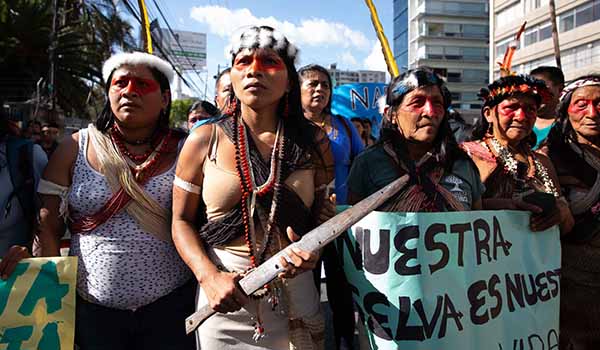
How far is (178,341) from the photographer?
2.20 metres

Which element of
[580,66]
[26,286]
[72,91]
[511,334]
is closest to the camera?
[26,286]

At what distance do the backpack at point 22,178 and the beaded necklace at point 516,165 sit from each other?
7.58ft

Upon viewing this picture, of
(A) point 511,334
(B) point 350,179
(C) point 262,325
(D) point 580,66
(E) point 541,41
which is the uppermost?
(E) point 541,41

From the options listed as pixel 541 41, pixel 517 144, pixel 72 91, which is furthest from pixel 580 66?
pixel 517 144

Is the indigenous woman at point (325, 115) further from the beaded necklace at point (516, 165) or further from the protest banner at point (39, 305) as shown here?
the protest banner at point (39, 305)

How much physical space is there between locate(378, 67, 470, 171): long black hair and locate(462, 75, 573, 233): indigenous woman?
0.31 m

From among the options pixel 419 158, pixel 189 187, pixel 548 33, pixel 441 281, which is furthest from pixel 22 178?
pixel 548 33

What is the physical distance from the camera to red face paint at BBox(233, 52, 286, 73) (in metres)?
1.92

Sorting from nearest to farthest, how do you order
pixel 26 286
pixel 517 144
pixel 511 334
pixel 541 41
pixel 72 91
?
pixel 26 286
pixel 511 334
pixel 517 144
pixel 72 91
pixel 541 41

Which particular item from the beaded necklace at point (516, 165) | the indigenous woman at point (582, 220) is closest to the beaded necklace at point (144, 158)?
the beaded necklace at point (516, 165)

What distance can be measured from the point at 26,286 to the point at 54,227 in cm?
27

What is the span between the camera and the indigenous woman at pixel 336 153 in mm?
2404

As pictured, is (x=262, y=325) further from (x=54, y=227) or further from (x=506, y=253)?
(x=506, y=253)

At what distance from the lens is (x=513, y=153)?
263 cm
